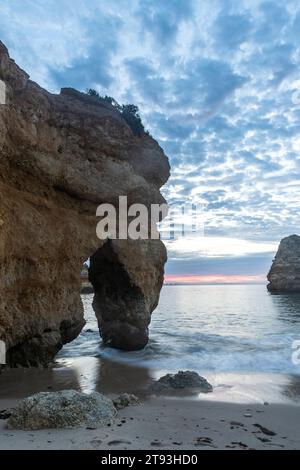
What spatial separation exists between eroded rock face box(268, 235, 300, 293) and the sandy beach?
83.6 metres

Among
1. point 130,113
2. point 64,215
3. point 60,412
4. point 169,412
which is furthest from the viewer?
point 130,113

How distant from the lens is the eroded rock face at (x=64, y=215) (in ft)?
39.5

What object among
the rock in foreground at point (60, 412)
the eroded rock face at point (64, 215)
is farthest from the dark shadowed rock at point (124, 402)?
the eroded rock face at point (64, 215)

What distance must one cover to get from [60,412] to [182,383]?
231 inches

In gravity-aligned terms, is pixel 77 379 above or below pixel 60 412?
below

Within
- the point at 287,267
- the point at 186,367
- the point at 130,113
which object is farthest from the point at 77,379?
the point at 287,267

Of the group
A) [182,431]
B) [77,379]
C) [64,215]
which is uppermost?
[64,215]

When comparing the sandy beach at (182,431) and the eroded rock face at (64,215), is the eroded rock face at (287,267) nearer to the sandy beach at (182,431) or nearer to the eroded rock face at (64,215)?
the eroded rock face at (64,215)

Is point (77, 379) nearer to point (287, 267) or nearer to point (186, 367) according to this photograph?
point (186, 367)

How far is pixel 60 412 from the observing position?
6.29 metres

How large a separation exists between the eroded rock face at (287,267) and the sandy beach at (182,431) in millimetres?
83598

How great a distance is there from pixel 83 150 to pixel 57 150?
1.53 m

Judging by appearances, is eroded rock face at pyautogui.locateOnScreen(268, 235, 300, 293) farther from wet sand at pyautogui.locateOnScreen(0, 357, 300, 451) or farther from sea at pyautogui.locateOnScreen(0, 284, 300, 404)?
wet sand at pyautogui.locateOnScreen(0, 357, 300, 451)

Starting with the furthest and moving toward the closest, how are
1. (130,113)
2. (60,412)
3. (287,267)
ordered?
(287,267)
(130,113)
(60,412)
